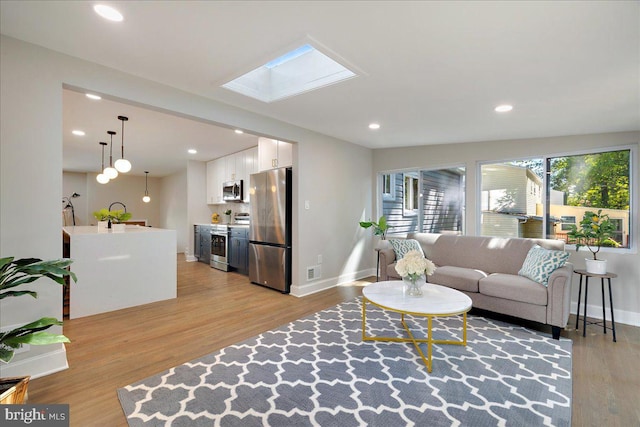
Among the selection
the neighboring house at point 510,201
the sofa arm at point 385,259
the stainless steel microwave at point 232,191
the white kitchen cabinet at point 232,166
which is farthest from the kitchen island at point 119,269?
the neighboring house at point 510,201

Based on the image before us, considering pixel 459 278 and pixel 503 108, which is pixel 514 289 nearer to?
pixel 459 278

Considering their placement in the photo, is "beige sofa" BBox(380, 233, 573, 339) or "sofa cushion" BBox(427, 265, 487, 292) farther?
"sofa cushion" BBox(427, 265, 487, 292)

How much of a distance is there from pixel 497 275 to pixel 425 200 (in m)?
2.05

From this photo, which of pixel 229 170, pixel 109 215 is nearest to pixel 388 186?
pixel 229 170

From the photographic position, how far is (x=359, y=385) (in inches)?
79.6

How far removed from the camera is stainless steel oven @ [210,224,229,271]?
19.8ft

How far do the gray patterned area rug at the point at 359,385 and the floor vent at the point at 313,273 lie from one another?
59.4 inches

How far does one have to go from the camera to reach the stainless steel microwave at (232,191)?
6160mm

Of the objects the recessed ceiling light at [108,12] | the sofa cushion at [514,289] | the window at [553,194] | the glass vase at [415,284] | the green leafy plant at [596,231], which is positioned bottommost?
the sofa cushion at [514,289]

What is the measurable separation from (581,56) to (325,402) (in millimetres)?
2995

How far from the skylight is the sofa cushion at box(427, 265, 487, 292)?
262 centimetres

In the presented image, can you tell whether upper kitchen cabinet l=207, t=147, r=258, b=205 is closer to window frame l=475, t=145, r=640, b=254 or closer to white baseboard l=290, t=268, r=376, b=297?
white baseboard l=290, t=268, r=376, b=297

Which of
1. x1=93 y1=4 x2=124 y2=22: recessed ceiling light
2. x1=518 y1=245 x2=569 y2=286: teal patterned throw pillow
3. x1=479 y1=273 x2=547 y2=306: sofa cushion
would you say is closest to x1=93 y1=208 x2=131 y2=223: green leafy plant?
x1=93 y1=4 x2=124 y2=22: recessed ceiling light

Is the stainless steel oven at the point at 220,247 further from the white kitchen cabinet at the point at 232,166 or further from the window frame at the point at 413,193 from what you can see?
the window frame at the point at 413,193
